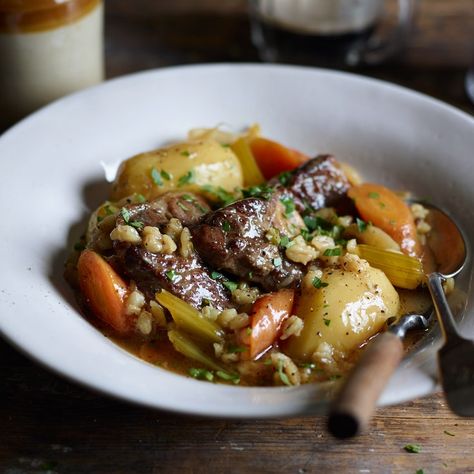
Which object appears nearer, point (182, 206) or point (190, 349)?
point (190, 349)

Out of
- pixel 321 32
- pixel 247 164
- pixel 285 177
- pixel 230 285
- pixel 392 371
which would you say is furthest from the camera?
pixel 321 32

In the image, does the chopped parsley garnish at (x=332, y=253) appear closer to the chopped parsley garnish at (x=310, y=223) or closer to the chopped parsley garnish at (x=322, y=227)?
the chopped parsley garnish at (x=322, y=227)

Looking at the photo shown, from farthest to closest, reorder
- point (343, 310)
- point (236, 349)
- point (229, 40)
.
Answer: point (229, 40) → point (343, 310) → point (236, 349)

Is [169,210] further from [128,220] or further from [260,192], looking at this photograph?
[260,192]

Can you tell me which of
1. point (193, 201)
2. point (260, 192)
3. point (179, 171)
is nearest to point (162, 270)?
point (193, 201)

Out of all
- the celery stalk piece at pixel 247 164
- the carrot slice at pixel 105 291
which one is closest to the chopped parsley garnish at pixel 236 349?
the carrot slice at pixel 105 291

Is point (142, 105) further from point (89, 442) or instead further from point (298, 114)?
point (89, 442)
